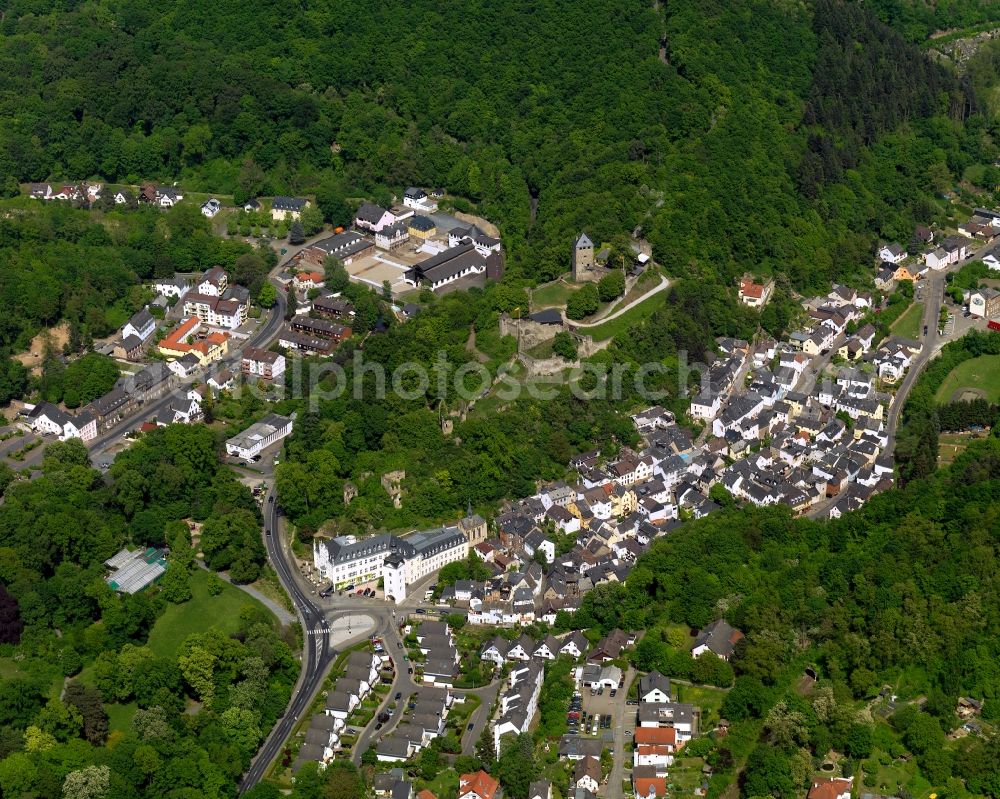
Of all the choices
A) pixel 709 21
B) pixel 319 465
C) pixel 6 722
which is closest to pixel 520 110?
pixel 709 21

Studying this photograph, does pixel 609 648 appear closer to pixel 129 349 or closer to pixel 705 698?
pixel 705 698

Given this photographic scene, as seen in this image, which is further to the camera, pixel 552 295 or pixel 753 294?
pixel 753 294

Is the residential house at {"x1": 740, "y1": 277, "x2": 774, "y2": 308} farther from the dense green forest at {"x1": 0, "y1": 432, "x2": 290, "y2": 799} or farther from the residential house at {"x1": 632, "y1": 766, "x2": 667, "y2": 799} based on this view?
the residential house at {"x1": 632, "y1": 766, "x2": 667, "y2": 799}

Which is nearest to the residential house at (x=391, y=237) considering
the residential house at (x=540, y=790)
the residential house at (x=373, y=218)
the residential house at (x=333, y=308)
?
the residential house at (x=373, y=218)

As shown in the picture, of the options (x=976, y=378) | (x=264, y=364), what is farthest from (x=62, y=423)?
(x=976, y=378)

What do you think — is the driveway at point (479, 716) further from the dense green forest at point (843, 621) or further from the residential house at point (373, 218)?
the residential house at point (373, 218)

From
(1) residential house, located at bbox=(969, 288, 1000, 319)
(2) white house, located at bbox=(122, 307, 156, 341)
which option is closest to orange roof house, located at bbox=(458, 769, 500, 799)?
(2) white house, located at bbox=(122, 307, 156, 341)
